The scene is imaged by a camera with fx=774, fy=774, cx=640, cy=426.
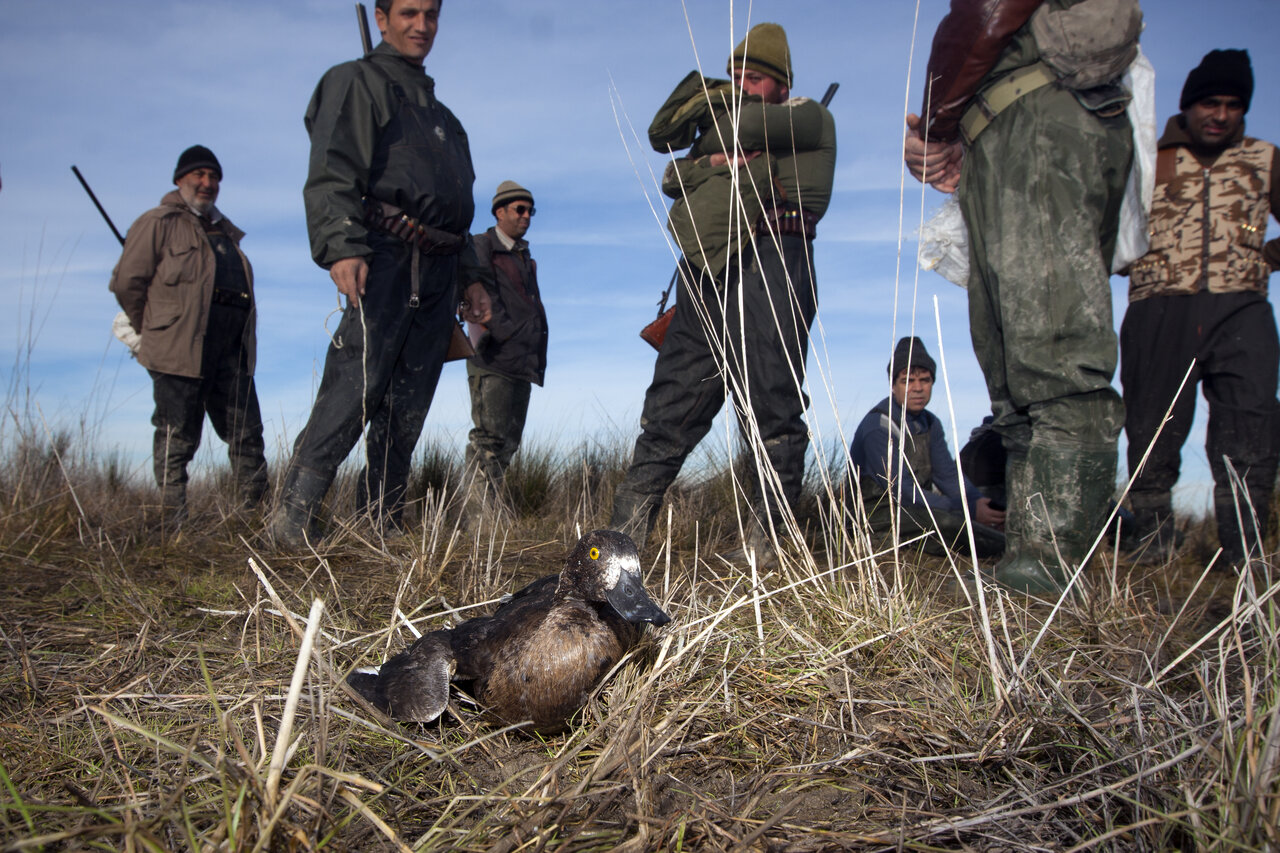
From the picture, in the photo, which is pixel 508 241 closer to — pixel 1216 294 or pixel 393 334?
pixel 393 334

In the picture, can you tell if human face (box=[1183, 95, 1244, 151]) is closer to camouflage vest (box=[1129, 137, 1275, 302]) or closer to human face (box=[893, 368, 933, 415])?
camouflage vest (box=[1129, 137, 1275, 302])

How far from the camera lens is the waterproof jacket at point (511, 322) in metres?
6.60

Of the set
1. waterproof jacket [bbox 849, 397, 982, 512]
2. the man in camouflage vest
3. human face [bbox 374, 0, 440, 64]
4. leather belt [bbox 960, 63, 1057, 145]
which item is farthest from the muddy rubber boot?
the man in camouflage vest

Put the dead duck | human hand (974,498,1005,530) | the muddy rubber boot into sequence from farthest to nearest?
1. human hand (974,498,1005,530)
2. the muddy rubber boot
3. the dead duck

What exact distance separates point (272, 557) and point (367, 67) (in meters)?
2.63

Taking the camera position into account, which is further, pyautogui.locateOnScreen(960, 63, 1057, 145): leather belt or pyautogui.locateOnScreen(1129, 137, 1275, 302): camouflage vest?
pyautogui.locateOnScreen(1129, 137, 1275, 302): camouflage vest

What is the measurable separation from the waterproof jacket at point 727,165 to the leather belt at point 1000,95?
79 centimetres

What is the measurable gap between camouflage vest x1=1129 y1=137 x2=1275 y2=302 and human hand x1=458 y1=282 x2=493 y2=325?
432 centimetres

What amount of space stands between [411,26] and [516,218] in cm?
305

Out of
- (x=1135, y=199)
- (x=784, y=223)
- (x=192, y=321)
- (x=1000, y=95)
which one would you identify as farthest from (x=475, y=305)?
(x=1135, y=199)

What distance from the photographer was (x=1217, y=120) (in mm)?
4766

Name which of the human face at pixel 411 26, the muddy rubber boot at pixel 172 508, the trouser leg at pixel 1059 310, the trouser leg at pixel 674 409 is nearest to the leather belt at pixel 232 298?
the muddy rubber boot at pixel 172 508

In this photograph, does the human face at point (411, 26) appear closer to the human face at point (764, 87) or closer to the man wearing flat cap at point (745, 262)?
the man wearing flat cap at point (745, 262)

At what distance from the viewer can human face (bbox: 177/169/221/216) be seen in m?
6.43
